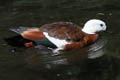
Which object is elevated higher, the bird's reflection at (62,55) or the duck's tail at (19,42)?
the duck's tail at (19,42)

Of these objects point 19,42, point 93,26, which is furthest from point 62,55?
point 93,26

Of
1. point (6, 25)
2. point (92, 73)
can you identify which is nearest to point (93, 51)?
point (92, 73)

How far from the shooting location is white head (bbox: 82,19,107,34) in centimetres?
685

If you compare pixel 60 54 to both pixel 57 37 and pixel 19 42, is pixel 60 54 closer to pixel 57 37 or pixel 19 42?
pixel 57 37

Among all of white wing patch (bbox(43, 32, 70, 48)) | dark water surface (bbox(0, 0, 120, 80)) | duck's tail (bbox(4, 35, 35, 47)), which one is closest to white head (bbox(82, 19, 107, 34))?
dark water surface (bbox(0, 0, 120, 80))

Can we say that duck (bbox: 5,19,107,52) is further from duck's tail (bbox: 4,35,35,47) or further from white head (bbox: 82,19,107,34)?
white head (bbox: 82,19,107,34)

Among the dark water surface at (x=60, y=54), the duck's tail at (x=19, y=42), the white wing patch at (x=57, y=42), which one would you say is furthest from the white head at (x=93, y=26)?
the duck's tail at (x=19, y=42)

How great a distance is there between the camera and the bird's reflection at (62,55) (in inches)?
237

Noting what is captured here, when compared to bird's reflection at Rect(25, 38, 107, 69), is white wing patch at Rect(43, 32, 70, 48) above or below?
above

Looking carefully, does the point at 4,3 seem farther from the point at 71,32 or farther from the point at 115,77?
the point at 115,77

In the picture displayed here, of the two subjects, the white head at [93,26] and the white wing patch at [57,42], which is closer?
the white wing patch at [57,42]

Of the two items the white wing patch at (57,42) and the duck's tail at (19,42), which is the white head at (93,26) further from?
the duck's tail at (19,42)

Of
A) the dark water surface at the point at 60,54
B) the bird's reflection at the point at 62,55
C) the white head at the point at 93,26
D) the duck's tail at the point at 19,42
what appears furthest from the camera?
the white head at the point at 93,26

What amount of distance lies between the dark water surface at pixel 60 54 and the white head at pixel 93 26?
0.25 meters
